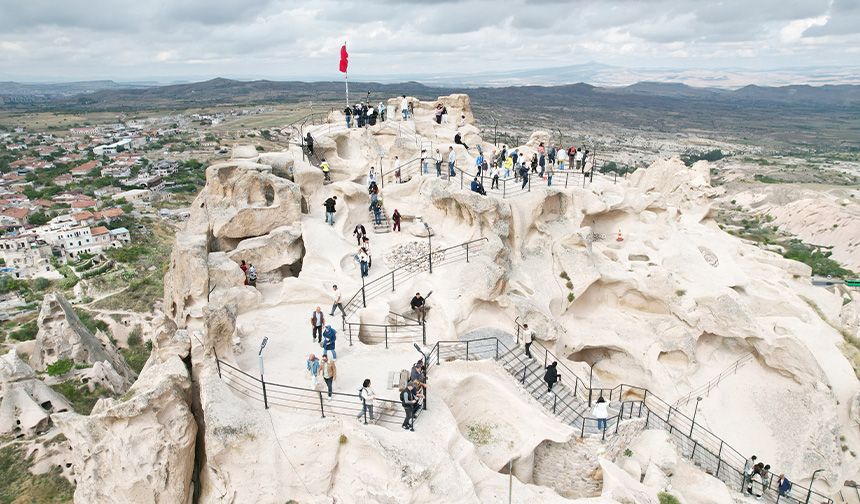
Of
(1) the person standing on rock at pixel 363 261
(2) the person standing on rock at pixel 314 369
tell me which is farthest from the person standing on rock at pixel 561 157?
(2) the person standing on rock at pixel 314 369

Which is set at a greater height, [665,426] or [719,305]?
[719,305]

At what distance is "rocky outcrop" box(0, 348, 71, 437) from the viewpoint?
78.0 ft

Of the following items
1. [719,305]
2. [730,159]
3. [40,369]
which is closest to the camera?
[719,305]

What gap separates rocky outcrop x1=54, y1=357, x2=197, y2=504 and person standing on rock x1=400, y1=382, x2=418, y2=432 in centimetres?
555

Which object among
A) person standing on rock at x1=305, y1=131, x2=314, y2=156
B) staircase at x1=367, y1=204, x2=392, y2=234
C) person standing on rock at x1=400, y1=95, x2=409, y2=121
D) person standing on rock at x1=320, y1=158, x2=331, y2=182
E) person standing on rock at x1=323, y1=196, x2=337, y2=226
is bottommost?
staircase at x1=367, y1=204, x2=392, y2=234

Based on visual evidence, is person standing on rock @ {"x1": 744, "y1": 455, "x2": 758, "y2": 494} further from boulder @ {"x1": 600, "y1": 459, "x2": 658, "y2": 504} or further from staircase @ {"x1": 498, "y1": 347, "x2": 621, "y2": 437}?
boulder @ {"x1": 600, "y1": 459, "x2": 658, "y2": 504}

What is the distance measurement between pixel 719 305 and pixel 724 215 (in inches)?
2678

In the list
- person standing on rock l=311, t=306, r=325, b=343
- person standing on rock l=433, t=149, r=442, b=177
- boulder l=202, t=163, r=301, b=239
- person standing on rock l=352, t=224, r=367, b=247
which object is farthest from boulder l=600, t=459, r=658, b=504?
boulder l=202, t=163, r=301, b=239

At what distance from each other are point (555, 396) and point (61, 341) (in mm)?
29428

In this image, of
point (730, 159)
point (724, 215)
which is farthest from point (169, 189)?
point (730, 159)

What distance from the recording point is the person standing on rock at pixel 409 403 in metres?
14.0

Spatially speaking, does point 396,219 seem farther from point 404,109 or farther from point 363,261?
point 404,109

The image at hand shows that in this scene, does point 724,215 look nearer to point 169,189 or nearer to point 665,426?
point 665,426

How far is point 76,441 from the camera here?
1398 cm
